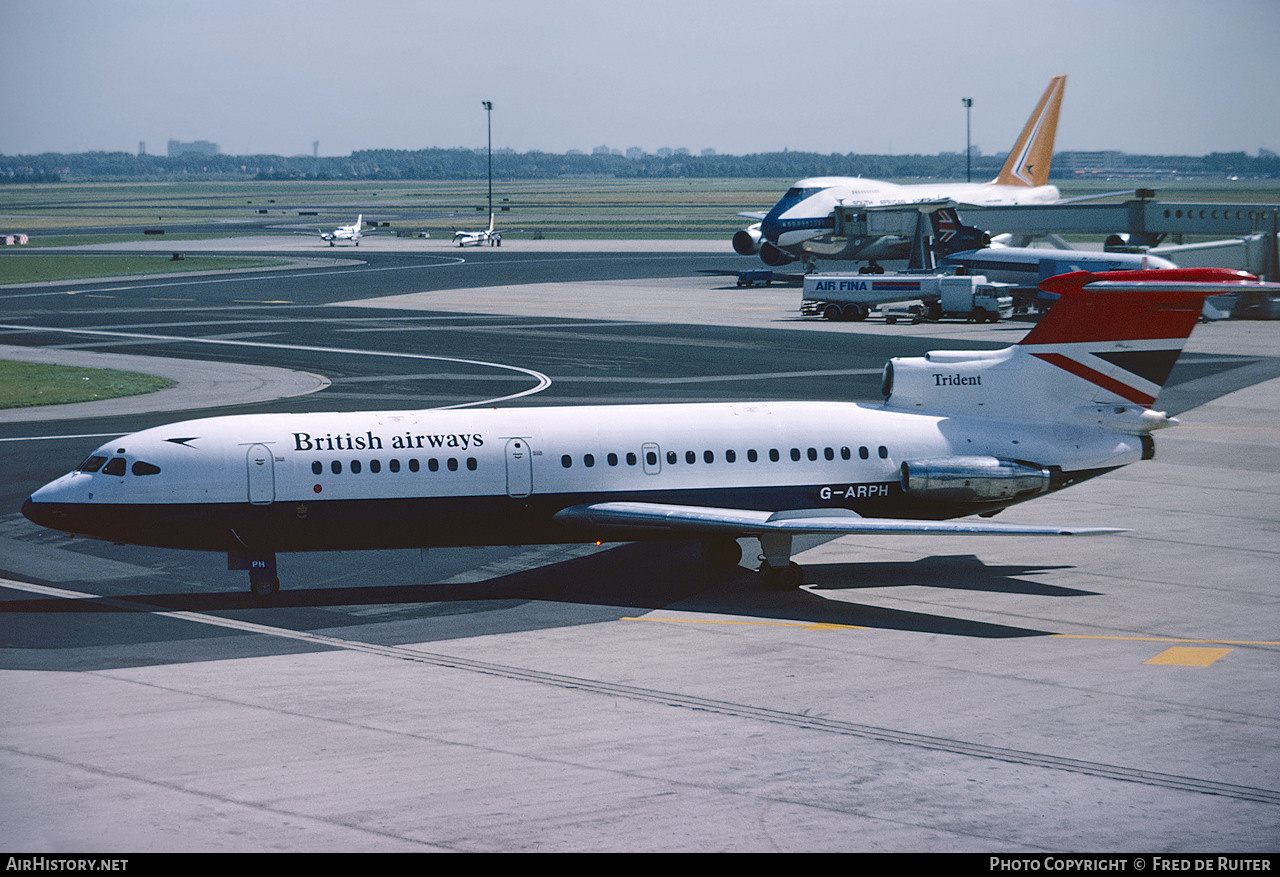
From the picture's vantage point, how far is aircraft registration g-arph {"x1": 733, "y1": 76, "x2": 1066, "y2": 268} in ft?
320

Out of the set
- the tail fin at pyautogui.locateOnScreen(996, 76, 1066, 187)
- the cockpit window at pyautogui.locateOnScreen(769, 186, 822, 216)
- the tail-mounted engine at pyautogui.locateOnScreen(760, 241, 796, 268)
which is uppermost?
the tail fin at pyautogui.locateOnScreen(996, 76, 1066, 187)

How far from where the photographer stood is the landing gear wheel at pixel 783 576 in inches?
1085

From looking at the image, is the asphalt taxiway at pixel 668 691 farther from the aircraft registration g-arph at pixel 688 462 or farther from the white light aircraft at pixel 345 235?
the white light aircraft at pixel 345 235

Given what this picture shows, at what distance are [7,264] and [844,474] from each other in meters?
109

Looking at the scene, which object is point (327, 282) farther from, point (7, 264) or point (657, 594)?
point (657, 594)

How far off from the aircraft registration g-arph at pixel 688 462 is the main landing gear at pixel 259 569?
3 cm

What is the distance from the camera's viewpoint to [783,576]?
27562 millimetres

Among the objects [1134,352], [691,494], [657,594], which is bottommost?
[657,594]

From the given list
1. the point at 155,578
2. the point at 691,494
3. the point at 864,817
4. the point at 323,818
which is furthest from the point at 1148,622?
the point at 155,578

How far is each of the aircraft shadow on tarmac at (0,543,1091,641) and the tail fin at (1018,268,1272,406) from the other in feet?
14.3

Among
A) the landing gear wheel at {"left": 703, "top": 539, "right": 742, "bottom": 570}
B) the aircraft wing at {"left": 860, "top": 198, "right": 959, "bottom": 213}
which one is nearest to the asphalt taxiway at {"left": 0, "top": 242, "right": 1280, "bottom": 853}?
the landing gear wheel at {"left": 703, "top": 539, "right": 742, "bottom": 570}

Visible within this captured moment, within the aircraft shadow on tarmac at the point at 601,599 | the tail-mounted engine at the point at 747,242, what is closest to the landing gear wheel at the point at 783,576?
the aircraft shadow on tarmac at the point at 601,599

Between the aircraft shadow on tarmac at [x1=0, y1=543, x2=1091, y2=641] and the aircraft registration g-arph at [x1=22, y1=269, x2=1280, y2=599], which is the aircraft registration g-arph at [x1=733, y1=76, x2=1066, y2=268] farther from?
the aircraft shadow on tarmac at [x1=0, y1=543, x2=1091, y2=641]
